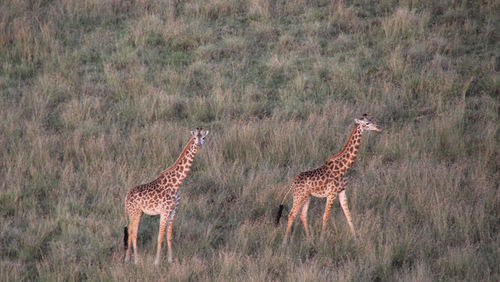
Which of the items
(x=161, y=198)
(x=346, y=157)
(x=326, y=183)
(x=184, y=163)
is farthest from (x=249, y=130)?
(x=161, y=198)

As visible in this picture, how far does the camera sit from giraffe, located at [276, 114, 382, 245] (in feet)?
24.7

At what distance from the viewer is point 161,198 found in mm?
6910

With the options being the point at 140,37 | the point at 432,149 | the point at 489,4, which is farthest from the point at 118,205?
the point at 489,4

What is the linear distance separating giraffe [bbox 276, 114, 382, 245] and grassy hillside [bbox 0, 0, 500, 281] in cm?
31

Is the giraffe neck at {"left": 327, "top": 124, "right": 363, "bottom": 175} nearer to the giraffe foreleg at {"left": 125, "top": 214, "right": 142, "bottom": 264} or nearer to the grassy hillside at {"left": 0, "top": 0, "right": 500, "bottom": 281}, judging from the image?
the grassy hillside at {"left": 0, "top": 0, "right": 500, "bottom": 281}

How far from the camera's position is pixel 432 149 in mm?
10125

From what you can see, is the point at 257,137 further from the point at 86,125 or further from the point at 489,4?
the point at 489,4

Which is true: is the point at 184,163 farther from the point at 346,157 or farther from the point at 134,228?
the point at 346,157

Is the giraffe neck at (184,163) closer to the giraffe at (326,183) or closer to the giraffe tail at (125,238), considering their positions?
the giraffe tail at (125,238)

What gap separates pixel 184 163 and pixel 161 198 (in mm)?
471

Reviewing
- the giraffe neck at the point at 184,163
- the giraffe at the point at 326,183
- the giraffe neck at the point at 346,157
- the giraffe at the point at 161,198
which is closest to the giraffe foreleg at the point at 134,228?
the giraffe at the point at 161,198

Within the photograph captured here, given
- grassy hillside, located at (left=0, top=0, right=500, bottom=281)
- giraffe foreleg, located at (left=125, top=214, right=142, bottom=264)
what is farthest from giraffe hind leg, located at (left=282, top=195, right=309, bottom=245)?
giraffe foreleg, located at (left=125, top=214, right=142, bottom=264)

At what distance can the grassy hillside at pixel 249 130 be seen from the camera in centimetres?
740

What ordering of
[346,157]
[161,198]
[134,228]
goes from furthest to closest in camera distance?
[346,157] < [134,228] < [161,198]
